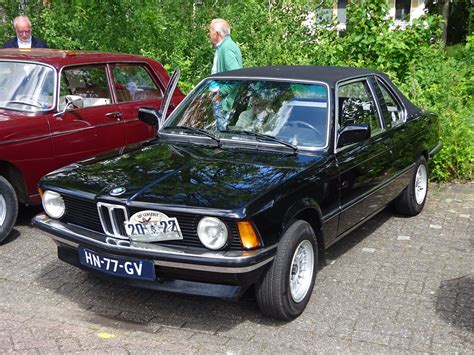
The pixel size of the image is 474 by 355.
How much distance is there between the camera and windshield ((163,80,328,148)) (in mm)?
4824

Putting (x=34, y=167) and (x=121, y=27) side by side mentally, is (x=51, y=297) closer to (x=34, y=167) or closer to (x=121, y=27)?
(x=34, y=167)

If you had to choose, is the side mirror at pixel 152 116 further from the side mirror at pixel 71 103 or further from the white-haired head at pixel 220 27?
the white-haired head at pixel 220 27

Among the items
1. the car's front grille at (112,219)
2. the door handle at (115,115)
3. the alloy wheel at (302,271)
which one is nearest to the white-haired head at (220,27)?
the door handle at (115,115)

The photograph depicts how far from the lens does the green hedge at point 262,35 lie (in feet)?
32.2

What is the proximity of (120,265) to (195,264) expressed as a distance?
0.54m

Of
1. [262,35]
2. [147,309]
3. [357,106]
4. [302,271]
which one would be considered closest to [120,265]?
[147,309]

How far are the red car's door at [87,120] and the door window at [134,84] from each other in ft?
0.56

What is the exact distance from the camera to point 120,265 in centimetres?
395

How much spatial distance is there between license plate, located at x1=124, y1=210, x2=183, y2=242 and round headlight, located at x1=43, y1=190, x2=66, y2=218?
71 centimetres

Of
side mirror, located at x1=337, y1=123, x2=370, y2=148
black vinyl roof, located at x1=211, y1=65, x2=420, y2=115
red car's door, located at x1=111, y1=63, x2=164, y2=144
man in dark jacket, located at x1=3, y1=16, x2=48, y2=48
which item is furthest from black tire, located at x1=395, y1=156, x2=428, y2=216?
man in dark jacket, located at x1=3, y1=16, x2=48, y2=48

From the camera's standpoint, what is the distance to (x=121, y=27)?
11.1m

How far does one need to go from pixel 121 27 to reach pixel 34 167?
19.0 feet

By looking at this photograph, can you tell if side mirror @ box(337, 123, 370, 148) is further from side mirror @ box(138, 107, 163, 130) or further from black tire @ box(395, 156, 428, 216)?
black tire @ box(395, 156, 428, 216)

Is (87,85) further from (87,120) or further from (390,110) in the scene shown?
(390,110)
